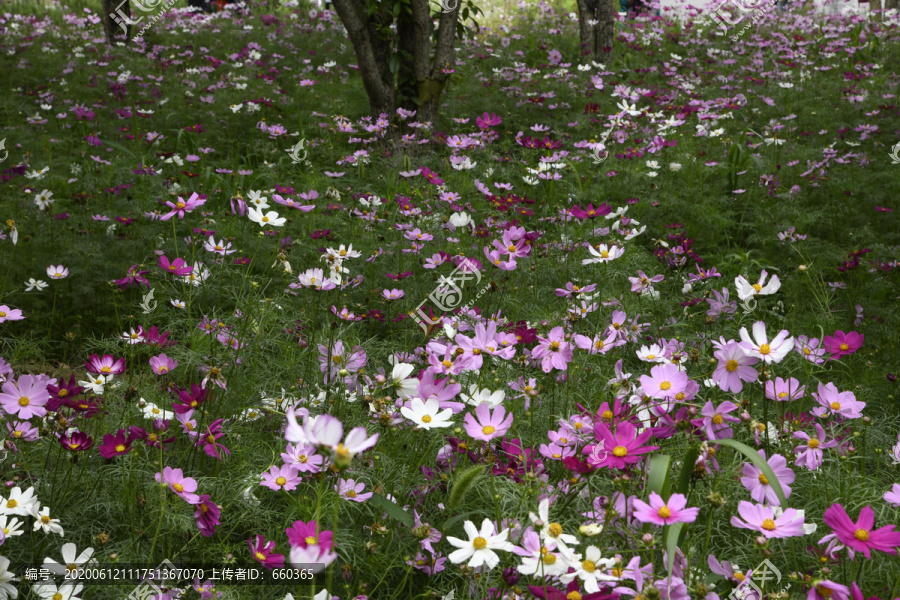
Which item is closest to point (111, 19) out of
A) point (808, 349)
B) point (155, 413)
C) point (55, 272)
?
point (55, 272)

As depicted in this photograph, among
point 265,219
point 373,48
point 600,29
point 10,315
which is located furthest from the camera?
point 600,29

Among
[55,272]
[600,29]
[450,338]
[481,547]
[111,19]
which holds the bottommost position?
[55,272]

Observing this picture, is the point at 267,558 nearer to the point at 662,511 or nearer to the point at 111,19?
the point at 662,511

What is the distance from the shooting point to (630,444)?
988 millimetres

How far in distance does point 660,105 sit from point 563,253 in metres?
3.12

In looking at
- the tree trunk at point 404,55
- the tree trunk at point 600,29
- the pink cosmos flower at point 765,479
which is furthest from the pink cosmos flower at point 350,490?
the tree trunk at point 600,29

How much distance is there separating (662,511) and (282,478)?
0.74 metres

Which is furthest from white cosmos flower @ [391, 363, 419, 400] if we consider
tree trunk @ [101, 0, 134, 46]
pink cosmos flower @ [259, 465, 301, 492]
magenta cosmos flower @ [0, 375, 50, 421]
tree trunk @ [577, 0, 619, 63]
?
tree trunk @ [101, 0, 134, 46]

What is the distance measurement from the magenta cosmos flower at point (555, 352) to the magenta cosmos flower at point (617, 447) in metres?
0.37

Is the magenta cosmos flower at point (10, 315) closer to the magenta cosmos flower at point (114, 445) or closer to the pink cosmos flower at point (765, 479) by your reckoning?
the magenta cosmos flower at point (114, 445)

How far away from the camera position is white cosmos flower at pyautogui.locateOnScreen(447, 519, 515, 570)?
94 centimetres

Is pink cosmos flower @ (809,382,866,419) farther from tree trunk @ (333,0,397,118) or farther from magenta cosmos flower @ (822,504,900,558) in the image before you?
tree trunk @ (333,0,397,118)

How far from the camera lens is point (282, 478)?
4.17 feet

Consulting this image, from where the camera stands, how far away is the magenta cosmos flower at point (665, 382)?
44.2 inches
